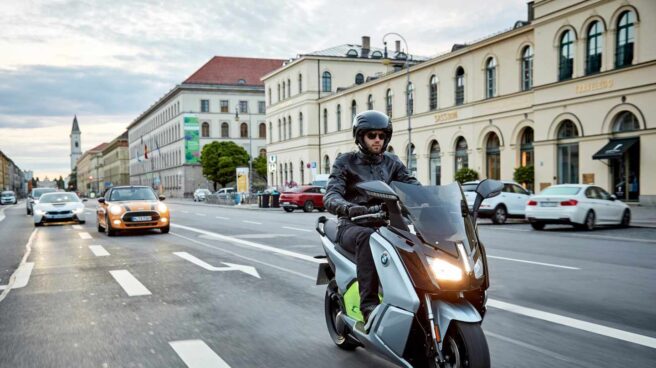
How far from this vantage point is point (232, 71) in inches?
3954

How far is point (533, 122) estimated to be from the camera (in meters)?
35.5

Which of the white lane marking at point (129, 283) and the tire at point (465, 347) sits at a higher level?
the tire at point (465, 347)

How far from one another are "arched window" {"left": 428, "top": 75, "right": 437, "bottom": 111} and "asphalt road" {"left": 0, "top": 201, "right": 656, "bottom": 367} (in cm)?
3441

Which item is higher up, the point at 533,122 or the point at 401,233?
the point at 533,122

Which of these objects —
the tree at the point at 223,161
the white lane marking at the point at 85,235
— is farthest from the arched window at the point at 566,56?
the tree at the point at 223,161

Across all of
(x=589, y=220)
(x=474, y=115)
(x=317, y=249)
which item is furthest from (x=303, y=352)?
(x=474, y=115)

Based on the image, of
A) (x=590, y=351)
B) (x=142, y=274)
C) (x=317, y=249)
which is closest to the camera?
(x=590, y=351)

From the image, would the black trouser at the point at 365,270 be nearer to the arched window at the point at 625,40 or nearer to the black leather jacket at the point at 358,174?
the black leather jacket at the point at 358,174

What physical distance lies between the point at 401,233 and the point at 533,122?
111 feet

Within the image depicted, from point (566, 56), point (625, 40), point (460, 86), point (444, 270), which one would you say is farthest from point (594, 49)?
point (444, 270)

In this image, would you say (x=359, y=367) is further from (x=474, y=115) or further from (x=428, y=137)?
(x=428, y=137)

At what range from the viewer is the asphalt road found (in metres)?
4.86

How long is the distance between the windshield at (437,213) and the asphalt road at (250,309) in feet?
4.83

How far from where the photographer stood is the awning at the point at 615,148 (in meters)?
28.1
